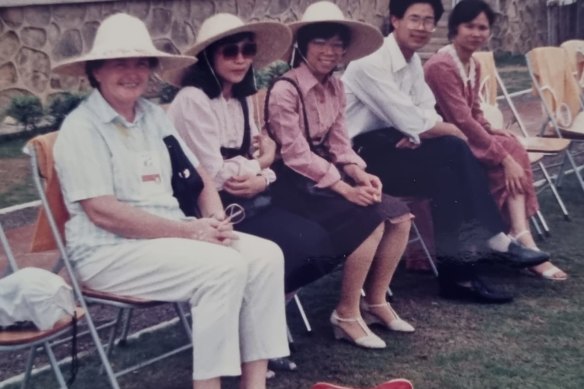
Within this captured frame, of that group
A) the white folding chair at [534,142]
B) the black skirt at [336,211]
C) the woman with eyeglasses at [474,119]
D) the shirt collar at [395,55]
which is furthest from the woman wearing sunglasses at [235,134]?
the white folding chair at [534,142]

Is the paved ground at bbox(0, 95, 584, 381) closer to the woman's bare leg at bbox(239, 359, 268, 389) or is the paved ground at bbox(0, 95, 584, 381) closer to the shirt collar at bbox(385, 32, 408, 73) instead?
the woman's bare leg at bbox(239, 359, 268, 389)

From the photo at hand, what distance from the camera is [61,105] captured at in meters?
10.0

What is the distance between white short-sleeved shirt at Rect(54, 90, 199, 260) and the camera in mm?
3664

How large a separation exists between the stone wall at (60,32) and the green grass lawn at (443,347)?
5.92 meters

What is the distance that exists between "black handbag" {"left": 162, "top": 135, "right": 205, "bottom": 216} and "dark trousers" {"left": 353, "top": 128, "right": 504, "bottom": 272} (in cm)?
144

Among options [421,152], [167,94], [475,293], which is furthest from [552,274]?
[167,94]

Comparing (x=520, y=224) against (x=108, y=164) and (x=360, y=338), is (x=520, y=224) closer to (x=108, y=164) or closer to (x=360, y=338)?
(x=360, y=338)

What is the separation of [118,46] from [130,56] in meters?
0.08

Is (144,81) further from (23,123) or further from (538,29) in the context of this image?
(538,29)

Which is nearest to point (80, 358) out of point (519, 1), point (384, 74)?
point (384, 74)

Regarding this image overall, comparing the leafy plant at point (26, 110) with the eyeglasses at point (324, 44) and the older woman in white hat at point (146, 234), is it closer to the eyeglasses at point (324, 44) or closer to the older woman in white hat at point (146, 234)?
the eyeglasses at point (324, 44)

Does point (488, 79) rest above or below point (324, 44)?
below

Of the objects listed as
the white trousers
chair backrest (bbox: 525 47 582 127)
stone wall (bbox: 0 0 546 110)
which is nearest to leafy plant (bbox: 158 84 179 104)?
stone wall (bbox: 0 0 546 110)

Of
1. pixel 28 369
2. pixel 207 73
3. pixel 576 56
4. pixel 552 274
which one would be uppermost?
pixel 207 73
